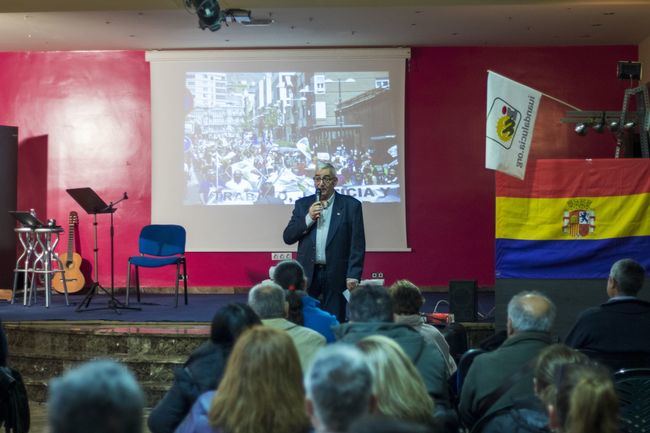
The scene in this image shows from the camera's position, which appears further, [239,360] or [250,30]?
[250,30]

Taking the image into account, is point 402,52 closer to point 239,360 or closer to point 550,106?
point 550,106

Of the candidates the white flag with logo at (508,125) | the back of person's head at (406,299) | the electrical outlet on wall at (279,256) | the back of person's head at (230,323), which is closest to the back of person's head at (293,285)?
the back of person's head at (406,299)

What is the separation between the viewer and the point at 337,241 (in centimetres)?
645

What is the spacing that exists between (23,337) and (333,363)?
662 cm

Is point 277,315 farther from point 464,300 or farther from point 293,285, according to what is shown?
point 464,300

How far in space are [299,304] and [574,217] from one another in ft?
9.44

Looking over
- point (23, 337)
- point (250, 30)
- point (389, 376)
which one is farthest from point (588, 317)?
point (250, 30)

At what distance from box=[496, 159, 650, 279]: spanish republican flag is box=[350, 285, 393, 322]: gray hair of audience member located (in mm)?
3400

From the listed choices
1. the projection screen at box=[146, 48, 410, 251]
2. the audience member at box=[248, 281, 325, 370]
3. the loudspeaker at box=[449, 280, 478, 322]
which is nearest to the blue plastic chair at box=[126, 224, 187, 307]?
the projection screen at box=[146, 48, 410, 251]

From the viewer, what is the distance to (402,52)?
10492 millimetres

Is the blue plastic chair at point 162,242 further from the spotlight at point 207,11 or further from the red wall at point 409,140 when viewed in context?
the spotlight at point 207,11

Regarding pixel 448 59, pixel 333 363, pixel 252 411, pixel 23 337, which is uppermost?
pixel 448 59

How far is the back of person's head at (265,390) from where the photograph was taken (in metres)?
2.64

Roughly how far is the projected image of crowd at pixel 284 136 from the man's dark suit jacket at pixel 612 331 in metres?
6.28
